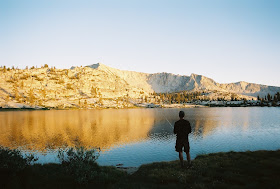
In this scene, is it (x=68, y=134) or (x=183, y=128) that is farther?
(x=68, y=134)

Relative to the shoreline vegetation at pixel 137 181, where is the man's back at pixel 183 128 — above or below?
above

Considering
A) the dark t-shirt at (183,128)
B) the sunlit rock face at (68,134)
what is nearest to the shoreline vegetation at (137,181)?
the dark t-shirt at (183,128)

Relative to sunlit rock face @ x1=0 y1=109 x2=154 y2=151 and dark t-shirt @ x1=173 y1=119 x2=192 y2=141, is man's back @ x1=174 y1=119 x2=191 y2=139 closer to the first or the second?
dark t-shirt @ x1=173 y1=119 x2=192 y2=141

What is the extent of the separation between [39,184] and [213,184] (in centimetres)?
1176

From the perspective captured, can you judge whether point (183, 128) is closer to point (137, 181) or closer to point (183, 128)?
point (183, 128)

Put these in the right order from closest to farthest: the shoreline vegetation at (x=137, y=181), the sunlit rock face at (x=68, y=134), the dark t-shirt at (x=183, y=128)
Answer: the shoreline vegetation at (x=137, y=181), the dark t-shirt at (x=183, y=128), the sunlit rock face at (x=68, y=134)

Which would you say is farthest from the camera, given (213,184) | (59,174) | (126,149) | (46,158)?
(126,149)

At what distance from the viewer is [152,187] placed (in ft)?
42.8

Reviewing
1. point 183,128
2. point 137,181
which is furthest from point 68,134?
point 183,128

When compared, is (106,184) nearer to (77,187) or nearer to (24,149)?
(77,187)

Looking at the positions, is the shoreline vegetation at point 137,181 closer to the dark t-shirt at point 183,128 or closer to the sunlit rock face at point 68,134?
the dark t-shirt at point 183,128

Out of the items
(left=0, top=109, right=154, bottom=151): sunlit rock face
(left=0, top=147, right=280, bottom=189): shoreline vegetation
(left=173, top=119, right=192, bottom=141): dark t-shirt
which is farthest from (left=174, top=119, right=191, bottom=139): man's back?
(left=0, top=109, right=154, bottom=151): sunlit rock face

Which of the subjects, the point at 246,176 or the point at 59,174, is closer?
the point at 246,176

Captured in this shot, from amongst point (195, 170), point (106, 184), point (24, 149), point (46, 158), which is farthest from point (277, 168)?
point (24, 149)
